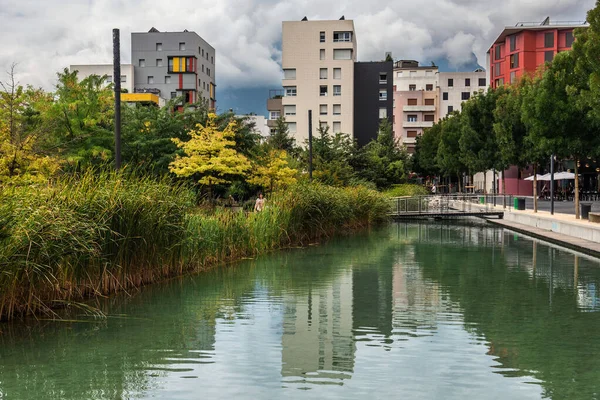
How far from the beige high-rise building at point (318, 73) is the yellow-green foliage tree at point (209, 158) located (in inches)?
1692

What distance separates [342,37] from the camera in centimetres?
7788

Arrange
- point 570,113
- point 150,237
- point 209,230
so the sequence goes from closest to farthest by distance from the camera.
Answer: point 150,237, point 209,230, point 570,113

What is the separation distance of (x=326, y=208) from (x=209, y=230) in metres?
9.29

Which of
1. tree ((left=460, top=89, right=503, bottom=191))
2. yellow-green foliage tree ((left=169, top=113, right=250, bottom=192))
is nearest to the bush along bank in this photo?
yellow-green foliage tree ((left=169, top=113, right=250, bottom=192))

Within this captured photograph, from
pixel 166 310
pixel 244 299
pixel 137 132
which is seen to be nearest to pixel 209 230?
pixel 244 299

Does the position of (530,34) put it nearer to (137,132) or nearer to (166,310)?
(137,132)

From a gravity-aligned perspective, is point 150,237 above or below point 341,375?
above

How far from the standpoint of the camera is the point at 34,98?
1344 inches

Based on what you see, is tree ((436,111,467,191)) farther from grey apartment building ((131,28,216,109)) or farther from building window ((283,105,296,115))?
grey apartment building ((131,28,216,109))

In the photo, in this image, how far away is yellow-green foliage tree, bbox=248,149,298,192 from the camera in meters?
36.4

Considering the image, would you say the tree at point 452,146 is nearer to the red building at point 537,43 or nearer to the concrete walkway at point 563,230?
the red building at point 537,43

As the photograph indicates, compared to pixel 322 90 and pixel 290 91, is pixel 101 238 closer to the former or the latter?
pixel 290 91

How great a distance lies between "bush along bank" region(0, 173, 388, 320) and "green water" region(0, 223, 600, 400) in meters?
0.45

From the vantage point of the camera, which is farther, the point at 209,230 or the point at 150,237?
the point at 209,230
